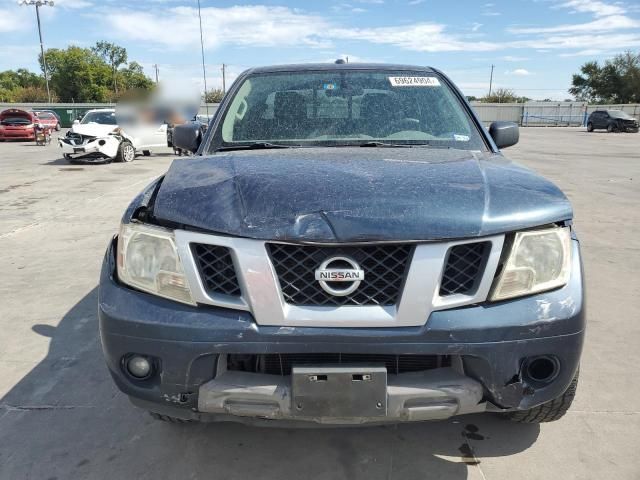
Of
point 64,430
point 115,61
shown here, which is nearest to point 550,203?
point 64,430

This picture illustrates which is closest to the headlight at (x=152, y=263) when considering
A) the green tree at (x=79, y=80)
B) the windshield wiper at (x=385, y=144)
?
the windshield wiper at (x=385, y=144)

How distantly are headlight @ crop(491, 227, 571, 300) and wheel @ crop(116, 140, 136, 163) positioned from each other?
50.7 ft

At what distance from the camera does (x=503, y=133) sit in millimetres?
3336

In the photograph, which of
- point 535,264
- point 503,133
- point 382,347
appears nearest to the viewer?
point 382,347

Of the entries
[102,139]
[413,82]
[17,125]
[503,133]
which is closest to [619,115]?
[102,139]

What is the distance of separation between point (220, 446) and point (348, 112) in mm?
1886

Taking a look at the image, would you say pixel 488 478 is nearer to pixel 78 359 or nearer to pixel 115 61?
pixel 78 359

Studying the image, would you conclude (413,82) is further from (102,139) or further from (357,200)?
(102,139)

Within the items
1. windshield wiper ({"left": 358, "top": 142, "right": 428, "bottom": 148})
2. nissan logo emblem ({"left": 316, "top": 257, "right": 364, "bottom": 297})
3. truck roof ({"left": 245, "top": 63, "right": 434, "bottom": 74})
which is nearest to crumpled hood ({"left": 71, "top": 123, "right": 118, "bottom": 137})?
truck roof ({"left": 245, "top": 63, "right": 434, "bottom": 74})

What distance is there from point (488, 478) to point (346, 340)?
973 millimetres

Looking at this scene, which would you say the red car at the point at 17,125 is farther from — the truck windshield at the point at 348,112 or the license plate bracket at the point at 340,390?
the license plate bracket at the point at 340,390

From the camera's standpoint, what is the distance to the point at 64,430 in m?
2.51

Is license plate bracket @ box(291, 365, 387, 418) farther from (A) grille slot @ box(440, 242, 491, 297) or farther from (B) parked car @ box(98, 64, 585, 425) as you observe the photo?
(A) grille slot @ box(440, 242, 491, 297)

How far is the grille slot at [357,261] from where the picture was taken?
176 centimetres
